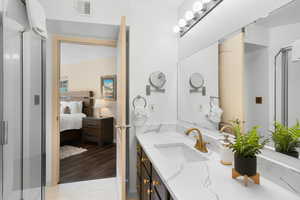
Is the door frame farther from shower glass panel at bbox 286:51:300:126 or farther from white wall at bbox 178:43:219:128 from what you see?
shower glass panel at bbox 286:51:300:126

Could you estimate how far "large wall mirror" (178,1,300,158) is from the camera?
84 centimetres

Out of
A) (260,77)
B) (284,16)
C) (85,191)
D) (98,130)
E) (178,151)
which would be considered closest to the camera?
(284,16)

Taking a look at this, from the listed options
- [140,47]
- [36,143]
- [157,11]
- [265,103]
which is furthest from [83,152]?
[265,103]

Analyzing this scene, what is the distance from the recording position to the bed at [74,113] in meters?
3.88

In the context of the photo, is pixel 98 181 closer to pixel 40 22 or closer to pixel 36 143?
pixel 36 143

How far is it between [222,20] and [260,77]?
68cm

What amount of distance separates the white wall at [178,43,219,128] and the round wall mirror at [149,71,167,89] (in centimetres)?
23

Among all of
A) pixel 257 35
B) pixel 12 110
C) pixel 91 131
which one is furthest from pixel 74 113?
pixel 257 35

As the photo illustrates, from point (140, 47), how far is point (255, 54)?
1.36m

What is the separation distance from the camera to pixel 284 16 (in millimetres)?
890

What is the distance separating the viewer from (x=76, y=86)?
507 cm

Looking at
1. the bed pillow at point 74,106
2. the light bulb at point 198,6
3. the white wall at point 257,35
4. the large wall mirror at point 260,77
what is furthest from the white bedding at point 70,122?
the white wall at point 257,35

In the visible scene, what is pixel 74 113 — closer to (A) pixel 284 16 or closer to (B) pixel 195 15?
(B) pixel 195 15

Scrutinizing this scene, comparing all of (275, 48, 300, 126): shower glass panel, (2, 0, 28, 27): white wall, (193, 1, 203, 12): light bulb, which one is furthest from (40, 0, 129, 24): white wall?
(275, 48, 300, 126): shower glass panel
